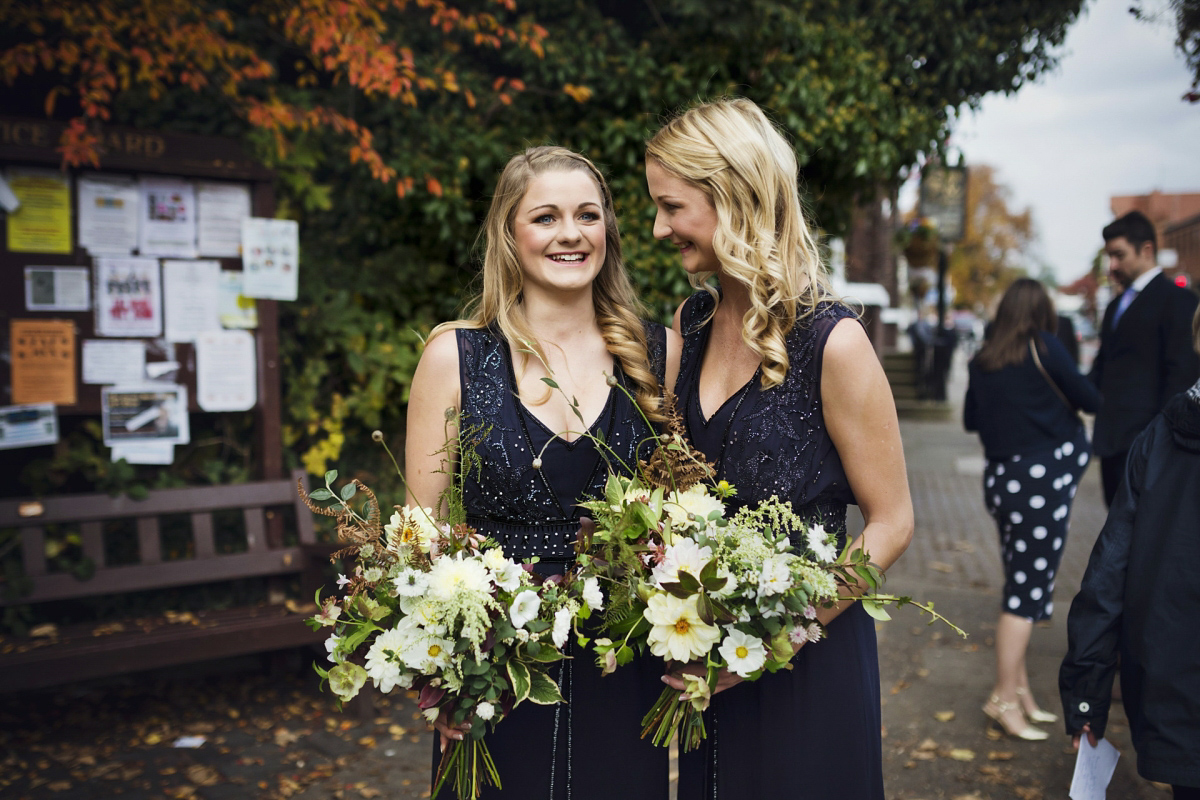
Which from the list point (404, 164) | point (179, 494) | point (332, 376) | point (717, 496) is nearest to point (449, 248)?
point (404, 164)

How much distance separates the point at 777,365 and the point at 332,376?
3.68 m

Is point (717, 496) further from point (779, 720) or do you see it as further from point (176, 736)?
point (176, 736)

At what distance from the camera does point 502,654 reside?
5.51 feet

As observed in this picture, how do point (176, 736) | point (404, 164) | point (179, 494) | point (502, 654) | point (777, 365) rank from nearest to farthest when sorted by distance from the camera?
point (502, 654), point (777, 365), point (176, 736), point (179, 494), point (404, 164)

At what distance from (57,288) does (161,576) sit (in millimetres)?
1473

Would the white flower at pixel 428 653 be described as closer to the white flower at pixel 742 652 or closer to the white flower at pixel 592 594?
the white flower at pixel 592 594

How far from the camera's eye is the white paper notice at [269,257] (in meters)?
4.53

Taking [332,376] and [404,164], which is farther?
[332,376]

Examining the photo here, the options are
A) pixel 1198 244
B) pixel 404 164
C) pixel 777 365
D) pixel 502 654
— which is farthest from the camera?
pixel 1198 244

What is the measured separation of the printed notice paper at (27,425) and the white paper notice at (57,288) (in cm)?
48

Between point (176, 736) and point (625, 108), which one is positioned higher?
point (625, 108)

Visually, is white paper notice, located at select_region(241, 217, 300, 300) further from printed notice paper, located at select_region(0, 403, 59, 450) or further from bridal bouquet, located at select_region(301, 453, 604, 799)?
bridal bouquet, located at select_region(301, 453, 604, 799)

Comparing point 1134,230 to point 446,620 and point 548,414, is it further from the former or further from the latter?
point 446,620


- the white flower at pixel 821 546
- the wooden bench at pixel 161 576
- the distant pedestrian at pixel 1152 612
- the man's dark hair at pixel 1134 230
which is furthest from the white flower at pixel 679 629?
the man's dark hair at pixel 1134 230
